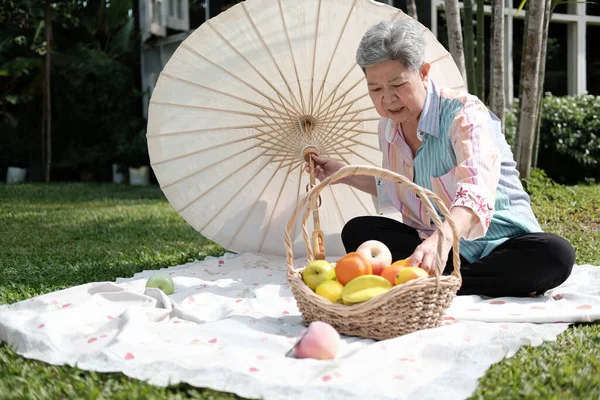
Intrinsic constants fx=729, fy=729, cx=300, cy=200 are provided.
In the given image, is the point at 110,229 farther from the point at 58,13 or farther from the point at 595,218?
the point at 58,13

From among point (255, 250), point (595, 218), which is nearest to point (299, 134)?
point (255, 250)

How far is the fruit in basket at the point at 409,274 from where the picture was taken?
2.73 m

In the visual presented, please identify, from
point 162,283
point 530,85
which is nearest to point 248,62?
point 162,283

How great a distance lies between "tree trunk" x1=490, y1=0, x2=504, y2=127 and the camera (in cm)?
671

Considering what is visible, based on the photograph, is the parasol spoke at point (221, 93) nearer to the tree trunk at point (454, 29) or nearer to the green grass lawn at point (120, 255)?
the green grass lawn at point (120, 255)

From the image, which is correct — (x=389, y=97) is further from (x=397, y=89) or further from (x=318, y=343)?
(x=318, y=343)

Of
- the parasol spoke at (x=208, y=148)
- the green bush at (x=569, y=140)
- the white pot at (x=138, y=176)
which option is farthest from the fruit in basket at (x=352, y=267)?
the white pot at (x=138, y=176)

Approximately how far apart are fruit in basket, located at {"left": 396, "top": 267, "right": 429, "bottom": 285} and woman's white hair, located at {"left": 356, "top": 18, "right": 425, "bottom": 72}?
941mm

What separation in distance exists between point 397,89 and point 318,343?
1260mm

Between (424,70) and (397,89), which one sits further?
(424,70)

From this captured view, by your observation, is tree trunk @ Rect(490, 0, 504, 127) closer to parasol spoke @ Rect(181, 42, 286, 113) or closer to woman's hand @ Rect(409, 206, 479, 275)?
parasol spoke @ Rect(181, 42, 286, 113)

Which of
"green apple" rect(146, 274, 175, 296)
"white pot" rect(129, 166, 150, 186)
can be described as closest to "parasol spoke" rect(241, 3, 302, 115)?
"green apple" rect(146, 274, 175, 296)

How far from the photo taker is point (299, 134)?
426cm

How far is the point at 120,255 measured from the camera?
525 cm
